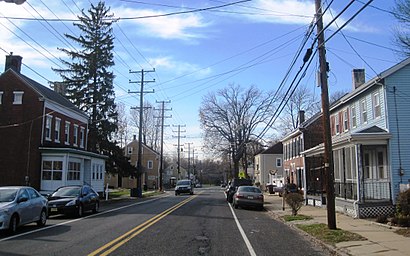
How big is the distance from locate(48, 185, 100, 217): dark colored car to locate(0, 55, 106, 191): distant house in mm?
11588

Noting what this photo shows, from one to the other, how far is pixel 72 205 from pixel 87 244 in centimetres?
847

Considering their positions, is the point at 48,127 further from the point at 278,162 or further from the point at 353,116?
the point at 278,162

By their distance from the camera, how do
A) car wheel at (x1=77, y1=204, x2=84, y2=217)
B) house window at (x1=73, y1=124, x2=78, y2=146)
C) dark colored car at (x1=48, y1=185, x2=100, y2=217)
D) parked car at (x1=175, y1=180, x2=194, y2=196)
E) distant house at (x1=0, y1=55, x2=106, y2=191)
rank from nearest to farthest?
dark colored car at (x1=48, y1=185, x2=100, y2=217) → car wheel at (x1=77, y1=204, x2=84, y2=217) → distant house at (x1=0, y1=55, x2=106, y2=191) → house window at (x1=73, y1=124, x2=78, y2=146) → parked car at (x1=175, y1=180, x2=194, y2=196)

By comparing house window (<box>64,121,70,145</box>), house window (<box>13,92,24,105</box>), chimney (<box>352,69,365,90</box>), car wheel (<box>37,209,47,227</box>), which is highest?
chimney (<box>352,69,365,90</box>)

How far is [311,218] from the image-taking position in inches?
761

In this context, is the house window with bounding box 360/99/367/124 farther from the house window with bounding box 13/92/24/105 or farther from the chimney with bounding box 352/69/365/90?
the house window with bounding box 13/92/24/105

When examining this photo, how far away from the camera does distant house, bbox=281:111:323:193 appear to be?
3281cm

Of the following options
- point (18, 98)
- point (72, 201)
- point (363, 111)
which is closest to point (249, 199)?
point (363, 111)

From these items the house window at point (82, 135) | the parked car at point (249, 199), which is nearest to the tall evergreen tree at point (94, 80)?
the house window at point (82, 135)

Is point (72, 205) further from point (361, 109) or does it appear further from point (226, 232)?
point (361, 109)

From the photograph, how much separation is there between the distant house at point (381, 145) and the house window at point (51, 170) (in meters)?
20.9

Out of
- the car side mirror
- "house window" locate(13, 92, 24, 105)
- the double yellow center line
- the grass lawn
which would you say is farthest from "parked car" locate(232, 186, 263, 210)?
"house window" locate(13, 92, 24, 105)

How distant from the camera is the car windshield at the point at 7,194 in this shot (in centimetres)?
1399

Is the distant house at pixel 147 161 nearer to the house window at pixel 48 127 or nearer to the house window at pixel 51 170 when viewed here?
the house window at pixel 48 127
